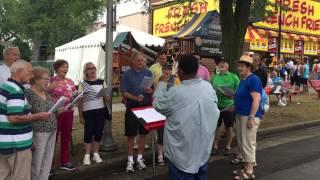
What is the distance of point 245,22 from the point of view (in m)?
10.6

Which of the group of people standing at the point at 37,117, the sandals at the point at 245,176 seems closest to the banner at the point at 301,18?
the sandals at the point at 245,176

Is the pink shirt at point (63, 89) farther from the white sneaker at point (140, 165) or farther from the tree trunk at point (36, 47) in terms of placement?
the tree trunk at point (36, 47)

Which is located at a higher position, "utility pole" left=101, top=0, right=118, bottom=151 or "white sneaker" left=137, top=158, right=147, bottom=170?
"utility pole" left=101, top=0, right=118, bottom=151

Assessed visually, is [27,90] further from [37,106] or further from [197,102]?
[197,102]

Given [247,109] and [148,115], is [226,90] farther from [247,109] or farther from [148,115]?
[148,115]

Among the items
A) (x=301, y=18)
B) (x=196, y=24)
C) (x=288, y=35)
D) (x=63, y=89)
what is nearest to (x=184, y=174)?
(x=63, y=89)

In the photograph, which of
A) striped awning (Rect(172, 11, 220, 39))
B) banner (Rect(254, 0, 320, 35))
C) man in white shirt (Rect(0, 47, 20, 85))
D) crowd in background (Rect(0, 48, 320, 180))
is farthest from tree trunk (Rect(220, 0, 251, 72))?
banner (Rect(254, 0, 320, 35))

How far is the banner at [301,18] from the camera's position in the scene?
101ft

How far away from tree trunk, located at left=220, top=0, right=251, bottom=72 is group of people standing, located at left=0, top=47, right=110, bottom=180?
4.40 m

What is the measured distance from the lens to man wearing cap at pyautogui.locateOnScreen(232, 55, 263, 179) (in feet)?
20.2

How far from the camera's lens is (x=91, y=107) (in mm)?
6621

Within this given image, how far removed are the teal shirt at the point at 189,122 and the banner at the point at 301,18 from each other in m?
26.6

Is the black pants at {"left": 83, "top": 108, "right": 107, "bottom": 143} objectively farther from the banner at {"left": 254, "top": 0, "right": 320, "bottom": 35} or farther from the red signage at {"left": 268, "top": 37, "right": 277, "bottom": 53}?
the red signage at {"left": 268, "top": 37, "right": 277, "bottom": 53}

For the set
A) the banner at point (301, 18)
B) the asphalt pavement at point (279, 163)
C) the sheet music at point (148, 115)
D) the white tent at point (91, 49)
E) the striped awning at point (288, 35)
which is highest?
the banner at point (301, 18)
